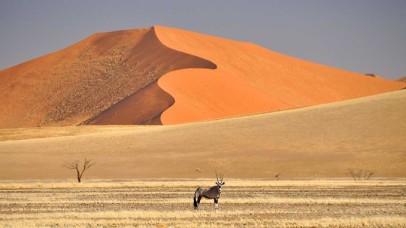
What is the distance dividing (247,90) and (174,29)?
157ft

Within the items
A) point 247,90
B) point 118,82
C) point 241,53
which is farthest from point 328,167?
point 241,53

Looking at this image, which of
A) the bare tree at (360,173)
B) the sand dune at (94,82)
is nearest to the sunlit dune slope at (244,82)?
the sand dune at (94,82)

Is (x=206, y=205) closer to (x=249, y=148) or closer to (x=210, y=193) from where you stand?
(x=210, y=193)

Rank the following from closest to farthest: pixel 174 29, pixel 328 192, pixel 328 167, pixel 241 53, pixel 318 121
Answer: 1. pixel 328 192
2. pixel 328 167
3. pixel 318 121
4. pixel 241 53
5. pixel 174 29

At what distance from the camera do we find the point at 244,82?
414 feet

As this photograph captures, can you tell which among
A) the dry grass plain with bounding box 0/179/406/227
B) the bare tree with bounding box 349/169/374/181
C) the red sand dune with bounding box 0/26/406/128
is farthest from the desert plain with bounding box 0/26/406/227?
the red sand dune with bounding box 0/26/406/128

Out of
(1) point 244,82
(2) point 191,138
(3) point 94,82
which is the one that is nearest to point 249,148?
(2) point 191,138

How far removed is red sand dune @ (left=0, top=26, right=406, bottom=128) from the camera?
107250 mm

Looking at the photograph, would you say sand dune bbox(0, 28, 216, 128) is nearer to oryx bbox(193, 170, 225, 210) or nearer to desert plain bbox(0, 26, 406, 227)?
desert plain bbox(0, 26, 406, 227)

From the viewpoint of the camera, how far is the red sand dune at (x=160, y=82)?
107250mm

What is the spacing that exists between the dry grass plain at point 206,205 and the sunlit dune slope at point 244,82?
174 ft

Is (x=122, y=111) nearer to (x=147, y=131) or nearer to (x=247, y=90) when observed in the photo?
(x=247, y=90)

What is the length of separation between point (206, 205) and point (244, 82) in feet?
325

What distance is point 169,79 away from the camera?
114 meters
